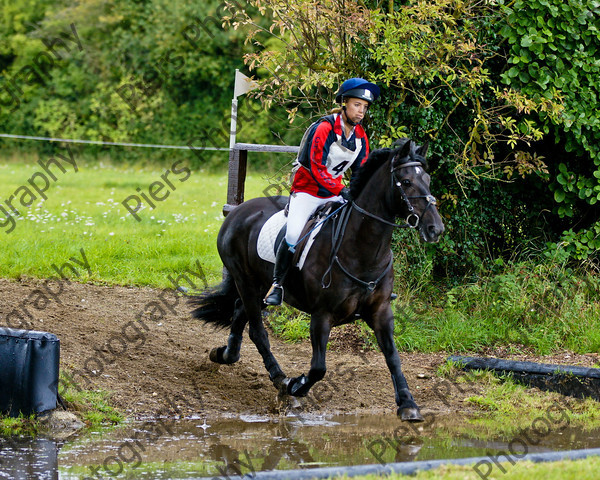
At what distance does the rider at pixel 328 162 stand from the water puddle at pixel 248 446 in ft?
3.89

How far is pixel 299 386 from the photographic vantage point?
705 centimetres

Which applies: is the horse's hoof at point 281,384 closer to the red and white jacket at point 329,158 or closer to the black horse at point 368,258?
the black horse at point 368,258

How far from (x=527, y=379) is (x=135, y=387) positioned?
378 centimetres

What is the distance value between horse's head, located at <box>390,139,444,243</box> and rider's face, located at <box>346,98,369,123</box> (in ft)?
1.67

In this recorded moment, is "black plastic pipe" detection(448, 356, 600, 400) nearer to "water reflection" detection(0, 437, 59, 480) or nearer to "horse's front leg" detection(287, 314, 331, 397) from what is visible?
"horse's front leg" detection(287, 314, 331, 397)

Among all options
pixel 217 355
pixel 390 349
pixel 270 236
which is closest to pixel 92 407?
pixel 217 355

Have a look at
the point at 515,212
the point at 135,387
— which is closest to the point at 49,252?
the point at 135,387

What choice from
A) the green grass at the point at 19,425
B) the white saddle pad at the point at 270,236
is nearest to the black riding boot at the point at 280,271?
the white saddle pad at the point at 270,236

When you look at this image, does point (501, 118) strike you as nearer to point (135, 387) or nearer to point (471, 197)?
point (471, 197)

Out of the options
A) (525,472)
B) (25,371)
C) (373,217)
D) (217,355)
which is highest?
(373,217)

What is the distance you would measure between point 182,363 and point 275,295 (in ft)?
5.74

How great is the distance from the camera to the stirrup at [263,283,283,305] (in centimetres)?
709

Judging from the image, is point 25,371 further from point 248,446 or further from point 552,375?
point 552,375

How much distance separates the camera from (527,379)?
314 inches
